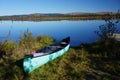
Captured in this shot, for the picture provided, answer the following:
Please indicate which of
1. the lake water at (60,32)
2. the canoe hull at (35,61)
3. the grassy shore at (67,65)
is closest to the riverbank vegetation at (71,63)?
the grassy shore at (67,65)

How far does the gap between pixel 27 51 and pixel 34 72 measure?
13.6 ft

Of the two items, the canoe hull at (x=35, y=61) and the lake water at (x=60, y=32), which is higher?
the canoe hull at (x=35, y=61)

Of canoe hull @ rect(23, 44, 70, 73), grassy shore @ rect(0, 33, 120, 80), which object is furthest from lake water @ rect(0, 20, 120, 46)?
canoe hull @ rect(23, 44, 70, 73)

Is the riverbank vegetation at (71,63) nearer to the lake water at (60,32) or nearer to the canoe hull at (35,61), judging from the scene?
the canoe hull at (35,61)

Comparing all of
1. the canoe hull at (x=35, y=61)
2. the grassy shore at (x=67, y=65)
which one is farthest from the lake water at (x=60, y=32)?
the canoe hull at (x=35, y=61)

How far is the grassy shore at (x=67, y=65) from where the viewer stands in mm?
10211

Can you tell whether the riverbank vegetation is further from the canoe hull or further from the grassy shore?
the canoe hull

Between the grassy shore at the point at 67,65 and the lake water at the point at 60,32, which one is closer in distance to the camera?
the grassy shore at the point at 67,65

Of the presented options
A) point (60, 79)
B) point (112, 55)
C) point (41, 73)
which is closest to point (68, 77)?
point (60, 79)

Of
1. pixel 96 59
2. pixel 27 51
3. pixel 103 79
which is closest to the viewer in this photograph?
pixel 103 79

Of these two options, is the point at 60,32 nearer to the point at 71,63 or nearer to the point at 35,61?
the point at 71,63

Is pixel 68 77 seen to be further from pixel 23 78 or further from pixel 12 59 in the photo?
pixel 12 59

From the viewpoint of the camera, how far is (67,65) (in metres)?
12.4

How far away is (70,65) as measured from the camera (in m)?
12.4
